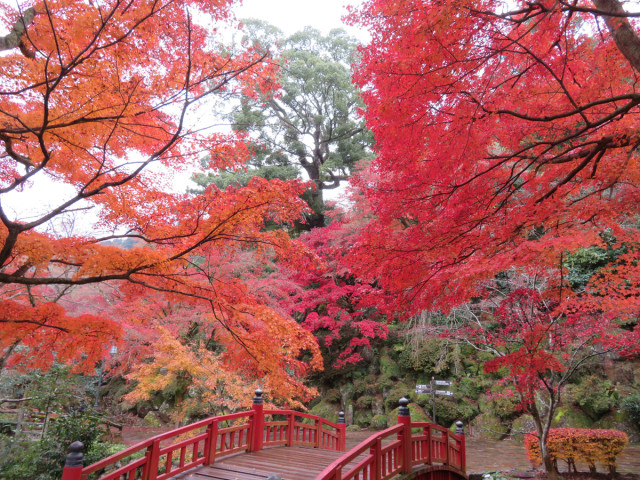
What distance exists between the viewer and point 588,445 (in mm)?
7355

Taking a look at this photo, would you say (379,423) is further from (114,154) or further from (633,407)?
(114,154)

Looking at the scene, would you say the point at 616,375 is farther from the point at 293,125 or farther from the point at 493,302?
the point at 293,125

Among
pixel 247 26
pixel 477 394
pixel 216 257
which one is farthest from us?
pixel 247 26

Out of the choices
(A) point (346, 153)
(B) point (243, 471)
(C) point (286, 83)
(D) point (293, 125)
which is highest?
(C) point (286, 83)

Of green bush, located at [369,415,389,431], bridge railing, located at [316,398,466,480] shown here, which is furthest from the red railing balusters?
green bush, located at [369,415,389,431]

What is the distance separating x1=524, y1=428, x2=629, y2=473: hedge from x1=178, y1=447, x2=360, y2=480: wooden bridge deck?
184 inches

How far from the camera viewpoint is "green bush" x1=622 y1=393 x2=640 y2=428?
9953 millimetres

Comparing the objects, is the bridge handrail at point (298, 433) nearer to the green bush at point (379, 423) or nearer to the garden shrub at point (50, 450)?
the garden shrub at point (50, 450)

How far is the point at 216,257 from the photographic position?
11.1 metres

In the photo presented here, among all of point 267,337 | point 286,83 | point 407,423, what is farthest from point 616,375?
point 286,83

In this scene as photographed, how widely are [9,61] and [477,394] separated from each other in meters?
14.5

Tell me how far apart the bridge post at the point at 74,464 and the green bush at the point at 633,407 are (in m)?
12.9

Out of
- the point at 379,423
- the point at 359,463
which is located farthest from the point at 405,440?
the point at 379,423

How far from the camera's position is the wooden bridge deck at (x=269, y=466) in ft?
17.9
